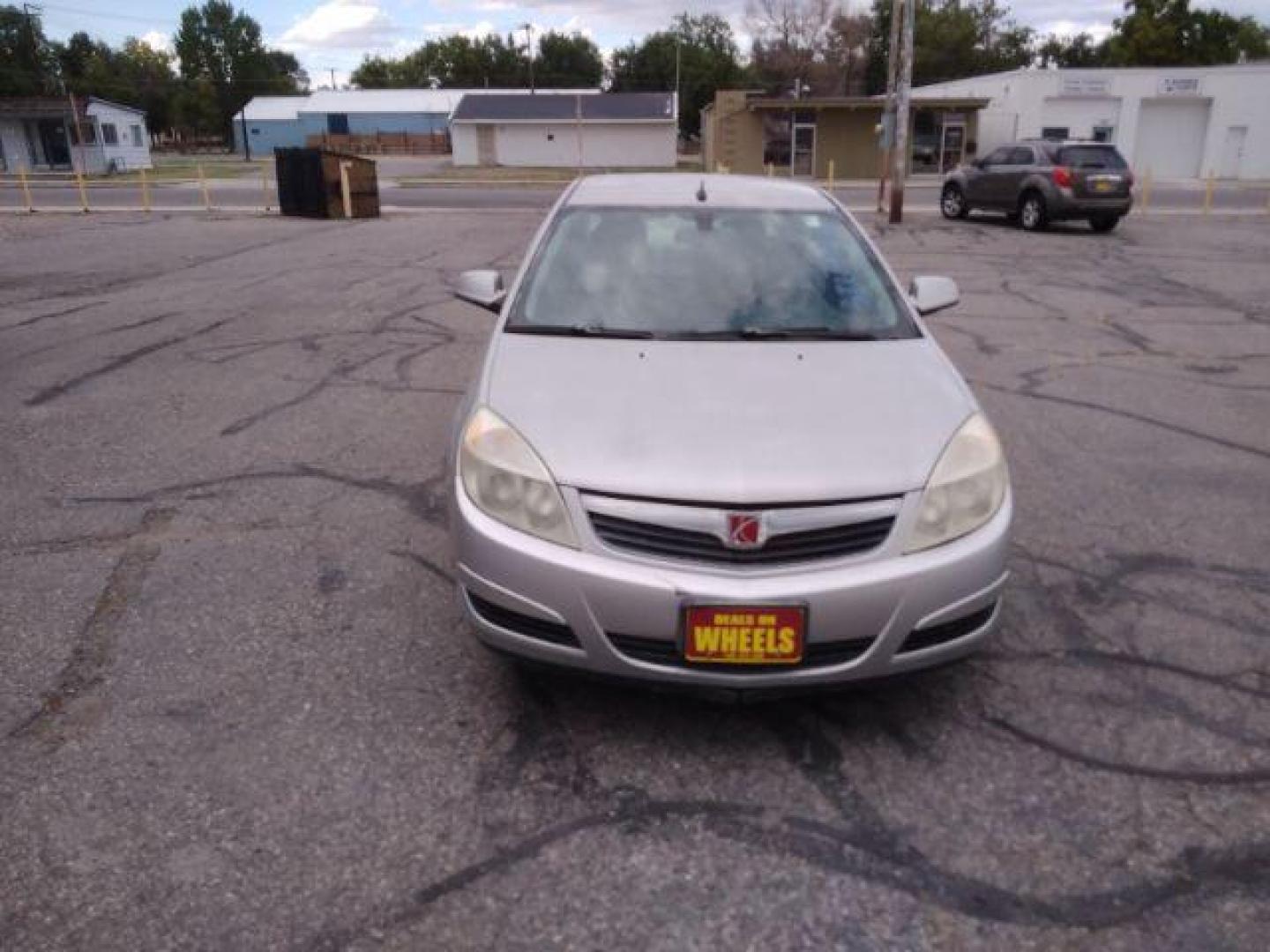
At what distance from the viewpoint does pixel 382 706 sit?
127 inches

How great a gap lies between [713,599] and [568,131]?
58436 millimetres

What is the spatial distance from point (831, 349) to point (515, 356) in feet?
3.78

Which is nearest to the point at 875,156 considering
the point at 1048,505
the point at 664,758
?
the point at 1048,505

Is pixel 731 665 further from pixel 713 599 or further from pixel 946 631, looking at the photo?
pixel 946 631

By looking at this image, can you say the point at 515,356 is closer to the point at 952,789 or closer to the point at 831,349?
the point at 831,349

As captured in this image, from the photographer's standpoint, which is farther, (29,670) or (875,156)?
(875,156)

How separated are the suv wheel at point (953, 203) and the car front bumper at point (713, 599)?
816 inches

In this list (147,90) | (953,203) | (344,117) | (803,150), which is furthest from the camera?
(147,90)

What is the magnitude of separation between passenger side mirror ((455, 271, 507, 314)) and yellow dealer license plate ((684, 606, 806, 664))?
2.31 metres

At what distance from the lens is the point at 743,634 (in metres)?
2.68

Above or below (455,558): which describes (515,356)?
above

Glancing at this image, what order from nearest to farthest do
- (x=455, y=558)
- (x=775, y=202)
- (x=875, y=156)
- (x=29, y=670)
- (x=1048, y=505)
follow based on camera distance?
(x=455, y=558)
(x=29, y=670)
(x=775, y=202)
(x=1048, y=505)
(x=875, y=156)

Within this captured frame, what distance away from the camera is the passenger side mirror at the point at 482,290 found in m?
4.55

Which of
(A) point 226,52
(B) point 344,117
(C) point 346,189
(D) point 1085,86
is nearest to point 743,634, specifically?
(C) point 346,189
